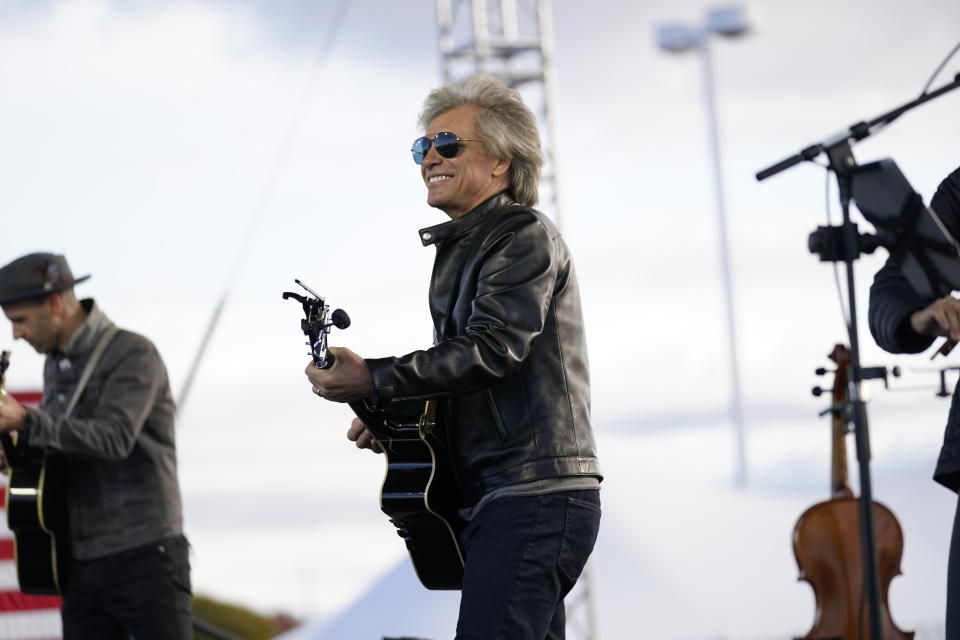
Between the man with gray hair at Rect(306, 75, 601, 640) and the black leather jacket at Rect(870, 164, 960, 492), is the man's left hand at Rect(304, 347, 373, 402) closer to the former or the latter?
the man with gray hair at Rect(306, 75, 601, 640)

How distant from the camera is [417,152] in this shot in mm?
2811

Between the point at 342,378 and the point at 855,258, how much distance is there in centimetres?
97

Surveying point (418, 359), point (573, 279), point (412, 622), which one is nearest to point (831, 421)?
point (573, 279)

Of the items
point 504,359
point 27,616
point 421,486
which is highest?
point 504,359

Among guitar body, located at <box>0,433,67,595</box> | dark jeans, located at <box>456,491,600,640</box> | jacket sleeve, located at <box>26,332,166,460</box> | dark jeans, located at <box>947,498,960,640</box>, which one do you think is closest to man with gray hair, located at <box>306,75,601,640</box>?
dark jeans, located at <box>456,491,600,640</box>

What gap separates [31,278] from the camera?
170 inches

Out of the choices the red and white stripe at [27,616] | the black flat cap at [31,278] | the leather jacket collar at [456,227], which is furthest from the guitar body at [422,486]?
the red and white stripe at [27,616]

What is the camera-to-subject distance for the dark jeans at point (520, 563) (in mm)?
2459

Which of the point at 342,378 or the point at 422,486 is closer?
the point at 342,378

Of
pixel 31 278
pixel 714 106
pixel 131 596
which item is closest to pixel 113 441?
pixel 131 596

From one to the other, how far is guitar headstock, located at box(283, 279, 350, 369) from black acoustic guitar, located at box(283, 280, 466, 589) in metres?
0.19

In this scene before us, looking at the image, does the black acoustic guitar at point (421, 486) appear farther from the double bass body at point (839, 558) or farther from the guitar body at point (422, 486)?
the double bass body at point (839, 558)

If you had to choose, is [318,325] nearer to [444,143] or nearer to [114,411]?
[444,143]

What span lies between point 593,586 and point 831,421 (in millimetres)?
2776
